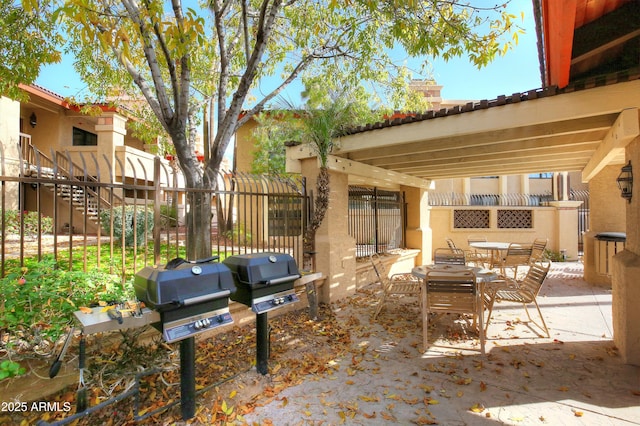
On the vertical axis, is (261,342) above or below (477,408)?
above

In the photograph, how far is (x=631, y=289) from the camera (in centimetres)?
386

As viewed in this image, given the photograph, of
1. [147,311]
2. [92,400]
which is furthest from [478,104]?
[92,400]

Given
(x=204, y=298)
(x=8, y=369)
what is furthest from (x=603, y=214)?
(x=8, y=369)

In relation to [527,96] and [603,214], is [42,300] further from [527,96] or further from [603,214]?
[603,214]

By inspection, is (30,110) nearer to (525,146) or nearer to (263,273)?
(263,273)

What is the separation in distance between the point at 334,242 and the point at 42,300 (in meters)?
4.49

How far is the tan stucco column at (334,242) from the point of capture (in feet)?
21.0

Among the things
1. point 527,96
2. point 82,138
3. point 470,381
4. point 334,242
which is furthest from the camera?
point 82,138

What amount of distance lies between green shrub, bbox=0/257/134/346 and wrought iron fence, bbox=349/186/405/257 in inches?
237

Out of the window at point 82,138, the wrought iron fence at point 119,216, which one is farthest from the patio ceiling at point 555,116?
the window at point 82,138

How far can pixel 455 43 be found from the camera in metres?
5.23

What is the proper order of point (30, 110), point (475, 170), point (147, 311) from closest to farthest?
point (147, 311) < point (475, 170) < point (30, 110)

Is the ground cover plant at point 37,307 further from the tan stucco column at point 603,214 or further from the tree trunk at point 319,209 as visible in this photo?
the tan stucco column at point 603,214

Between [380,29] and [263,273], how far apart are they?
650 centimetres
